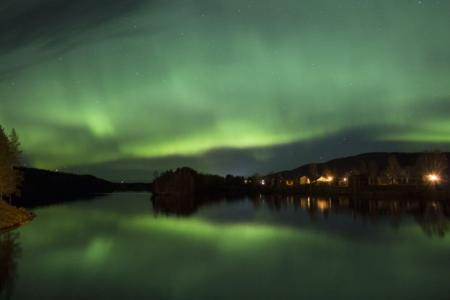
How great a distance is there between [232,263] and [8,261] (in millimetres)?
13117

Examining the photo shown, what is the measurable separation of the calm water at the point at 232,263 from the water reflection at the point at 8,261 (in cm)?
5

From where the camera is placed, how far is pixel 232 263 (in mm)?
28109

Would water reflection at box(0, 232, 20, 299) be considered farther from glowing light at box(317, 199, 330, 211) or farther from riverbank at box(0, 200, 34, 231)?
glowing light at box(317, 199, 330, 211)

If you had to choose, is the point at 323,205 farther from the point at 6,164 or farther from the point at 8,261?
the point at 8,261

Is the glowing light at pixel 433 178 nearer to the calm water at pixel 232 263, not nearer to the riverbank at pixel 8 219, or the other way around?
the calm water at pixel 232 263

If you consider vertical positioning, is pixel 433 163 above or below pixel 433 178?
above

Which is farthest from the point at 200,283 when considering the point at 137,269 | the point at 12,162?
the point at 12,162

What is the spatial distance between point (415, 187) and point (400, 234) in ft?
246

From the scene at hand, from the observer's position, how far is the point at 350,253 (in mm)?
31016

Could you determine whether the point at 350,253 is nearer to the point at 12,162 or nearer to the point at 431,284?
the point at 431,284

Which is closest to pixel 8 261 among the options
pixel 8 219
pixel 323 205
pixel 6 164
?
pixel 8 219

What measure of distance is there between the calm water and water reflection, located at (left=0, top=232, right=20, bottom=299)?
5cm

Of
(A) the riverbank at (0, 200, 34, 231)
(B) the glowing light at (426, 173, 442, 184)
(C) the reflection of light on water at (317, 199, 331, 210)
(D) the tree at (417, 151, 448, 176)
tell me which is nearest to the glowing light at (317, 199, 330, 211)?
(C) the reflection of light on water at (317, 199, 331, 210)

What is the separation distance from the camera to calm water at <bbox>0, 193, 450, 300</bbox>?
20391mm
